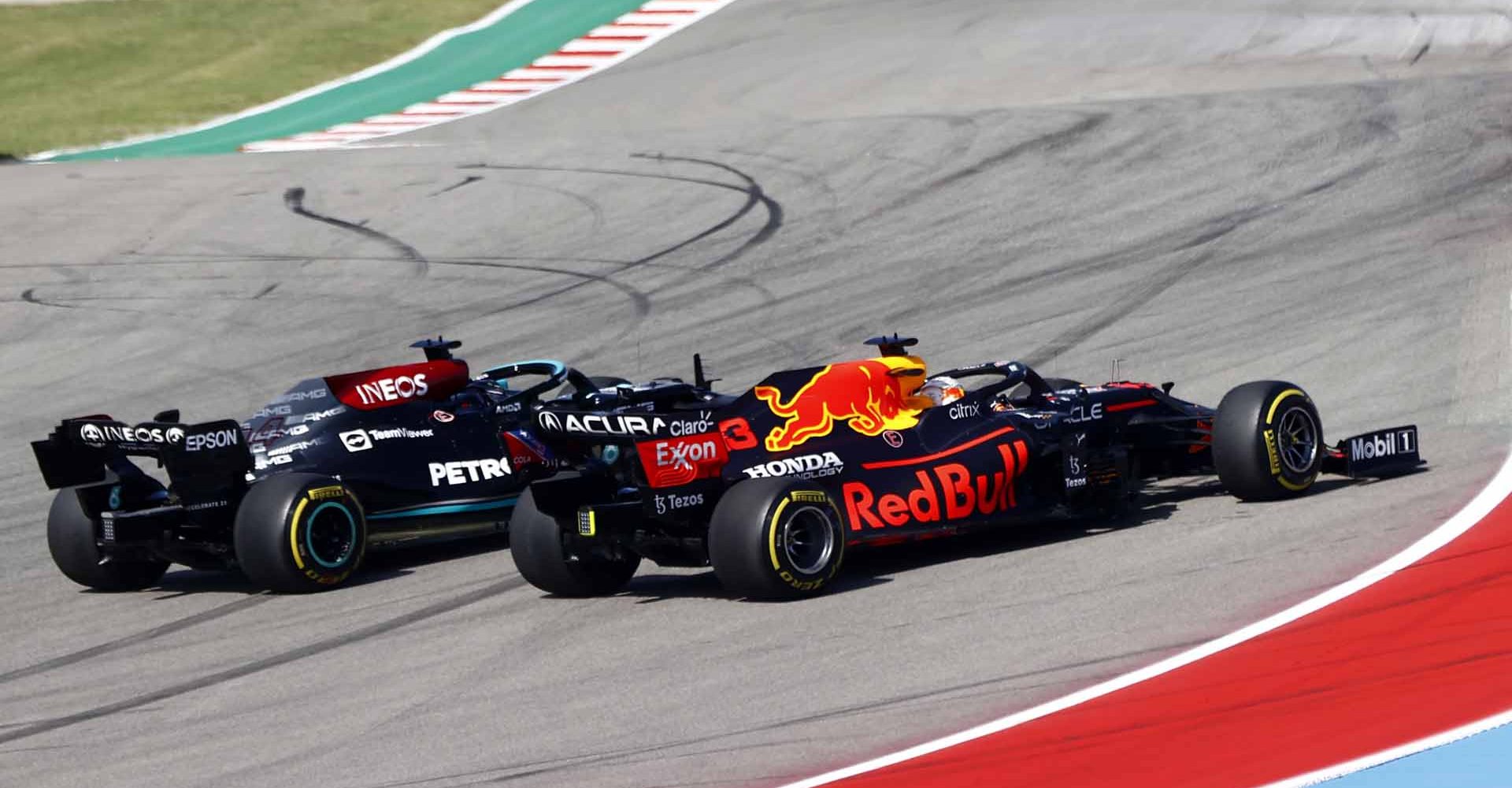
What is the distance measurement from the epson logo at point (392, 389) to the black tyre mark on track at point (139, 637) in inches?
57.9

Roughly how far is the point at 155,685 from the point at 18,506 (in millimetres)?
5801

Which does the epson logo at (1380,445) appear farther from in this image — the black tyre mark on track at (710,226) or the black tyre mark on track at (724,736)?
the black tyre mark on track at (710,226)

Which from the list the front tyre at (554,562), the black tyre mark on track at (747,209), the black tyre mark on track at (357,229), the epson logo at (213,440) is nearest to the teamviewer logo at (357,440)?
the epson logo at (213,440)

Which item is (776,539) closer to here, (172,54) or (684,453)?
(684,453)

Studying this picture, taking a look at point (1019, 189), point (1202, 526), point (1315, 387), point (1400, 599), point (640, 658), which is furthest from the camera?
point (1019, 189)

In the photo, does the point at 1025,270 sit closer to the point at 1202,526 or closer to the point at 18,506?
the point at 1202,526

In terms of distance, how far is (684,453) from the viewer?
1000 centimetres

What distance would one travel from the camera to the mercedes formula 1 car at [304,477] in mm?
11305

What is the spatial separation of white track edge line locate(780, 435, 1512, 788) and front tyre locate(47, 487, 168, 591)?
6477 mm

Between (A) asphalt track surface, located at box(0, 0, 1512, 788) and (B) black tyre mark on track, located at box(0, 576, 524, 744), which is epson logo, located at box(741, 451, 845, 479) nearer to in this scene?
(A) asphalt track surface, located at box(0, 0, 1512, 788)

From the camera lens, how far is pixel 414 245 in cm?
2220

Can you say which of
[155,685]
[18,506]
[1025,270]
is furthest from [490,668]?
[1025,270]

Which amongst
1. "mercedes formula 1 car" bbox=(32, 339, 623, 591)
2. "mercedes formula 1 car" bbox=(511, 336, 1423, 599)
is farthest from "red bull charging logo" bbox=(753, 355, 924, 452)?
"mercedes formula 1 car" bbox=(32, 339, 623, 591)

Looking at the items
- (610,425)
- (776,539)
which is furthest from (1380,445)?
(610,425)
